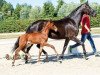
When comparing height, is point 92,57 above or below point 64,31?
below

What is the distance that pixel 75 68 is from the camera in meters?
10.9

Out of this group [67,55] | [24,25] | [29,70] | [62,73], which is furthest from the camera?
[24,25]

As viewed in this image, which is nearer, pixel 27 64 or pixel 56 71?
pixel 56 71

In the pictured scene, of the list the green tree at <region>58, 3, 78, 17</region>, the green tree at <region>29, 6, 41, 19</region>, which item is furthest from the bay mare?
the green tree at <region>29, 6, 41, 19</region>

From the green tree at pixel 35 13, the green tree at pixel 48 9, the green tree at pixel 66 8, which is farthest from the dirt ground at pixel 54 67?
the green tree at pixel 35 13

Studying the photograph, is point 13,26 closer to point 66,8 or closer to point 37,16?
point 37,16

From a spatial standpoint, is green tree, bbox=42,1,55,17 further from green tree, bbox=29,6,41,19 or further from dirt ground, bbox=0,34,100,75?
dirt ground, bbox=0,34,100,75

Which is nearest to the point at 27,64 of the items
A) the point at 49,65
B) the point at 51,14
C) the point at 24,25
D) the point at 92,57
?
the point at 49,65

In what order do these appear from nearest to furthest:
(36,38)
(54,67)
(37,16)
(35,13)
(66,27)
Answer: (54,67) < (36,38) < (66,27) < (37,16) < (35,13)

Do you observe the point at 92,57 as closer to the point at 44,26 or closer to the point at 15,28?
the point at 44,26

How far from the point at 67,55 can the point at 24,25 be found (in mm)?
27524

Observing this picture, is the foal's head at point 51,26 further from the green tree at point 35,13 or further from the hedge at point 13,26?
the green tree at point 35,13

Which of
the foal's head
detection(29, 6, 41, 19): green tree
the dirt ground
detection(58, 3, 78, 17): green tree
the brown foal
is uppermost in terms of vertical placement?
the foal's head

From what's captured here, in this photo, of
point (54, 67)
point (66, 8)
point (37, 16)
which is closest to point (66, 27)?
point (54, 67)
